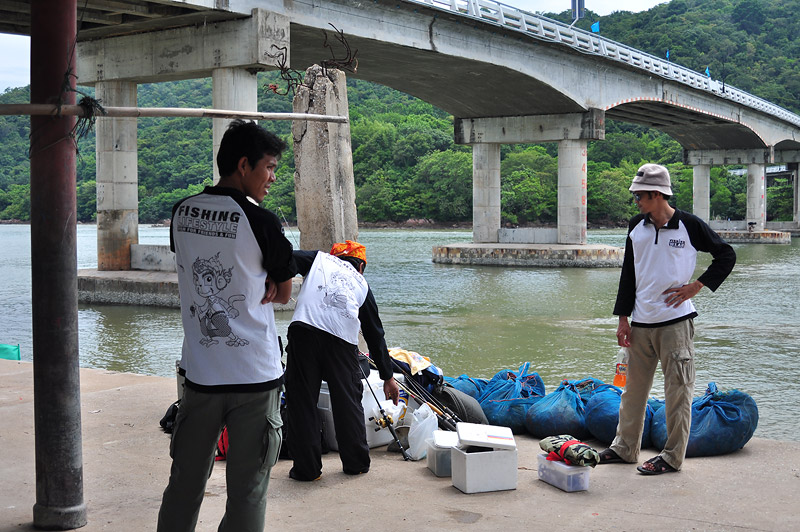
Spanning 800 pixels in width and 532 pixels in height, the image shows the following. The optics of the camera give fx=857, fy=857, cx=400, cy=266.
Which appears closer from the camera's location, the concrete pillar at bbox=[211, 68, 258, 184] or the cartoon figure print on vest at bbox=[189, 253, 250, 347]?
the cartoon figure print on vest at bbox=[189, 253, 250, 347]

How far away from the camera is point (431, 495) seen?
16.0 ft

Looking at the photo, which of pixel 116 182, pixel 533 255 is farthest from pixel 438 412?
pixel 533 255

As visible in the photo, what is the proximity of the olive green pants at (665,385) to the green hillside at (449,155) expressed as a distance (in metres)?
67.1

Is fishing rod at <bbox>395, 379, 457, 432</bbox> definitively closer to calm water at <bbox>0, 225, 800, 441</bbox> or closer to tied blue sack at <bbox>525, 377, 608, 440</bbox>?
tied blue sack at <bbox>525, 377, 608, 440</bbox>

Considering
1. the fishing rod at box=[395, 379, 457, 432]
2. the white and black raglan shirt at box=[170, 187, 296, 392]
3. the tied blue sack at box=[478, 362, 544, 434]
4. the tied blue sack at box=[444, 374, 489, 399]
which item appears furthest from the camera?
the tied blue sack at box=[444, 374, 489, 399]

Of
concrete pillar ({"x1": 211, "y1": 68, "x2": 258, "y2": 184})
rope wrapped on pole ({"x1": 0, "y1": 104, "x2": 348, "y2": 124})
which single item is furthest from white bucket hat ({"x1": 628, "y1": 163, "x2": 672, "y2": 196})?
concrete pillar ({"x1": 211, "y1": 68, "x2": 258, "y2": 184})

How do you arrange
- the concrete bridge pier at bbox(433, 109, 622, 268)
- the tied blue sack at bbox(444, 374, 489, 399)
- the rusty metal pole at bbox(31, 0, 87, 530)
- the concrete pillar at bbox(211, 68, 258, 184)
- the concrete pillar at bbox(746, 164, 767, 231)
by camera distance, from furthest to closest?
the concrete pillar at bbox(746, 164, 767, 231) < the concrete bridge pier at bbox(433, 109, 622, 268) < the concrete pillar at bbox(211, 68, 258, 184) < the tied blue sack at bbox(444, 374, 489, 399) < the rusty metal pole at bbox(31, 0, 87, 530)

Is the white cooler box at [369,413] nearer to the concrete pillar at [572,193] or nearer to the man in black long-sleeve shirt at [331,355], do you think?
the man in black long-sleeve shirt at [331,355]

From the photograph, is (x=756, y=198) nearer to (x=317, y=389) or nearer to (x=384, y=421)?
(x=384, y=421)

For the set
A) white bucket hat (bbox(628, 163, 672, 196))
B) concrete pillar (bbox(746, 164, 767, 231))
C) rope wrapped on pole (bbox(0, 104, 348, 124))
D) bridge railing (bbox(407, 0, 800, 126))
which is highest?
bridge railing (bbox(407, 0, 800, 126))

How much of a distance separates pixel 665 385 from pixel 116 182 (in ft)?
66.4

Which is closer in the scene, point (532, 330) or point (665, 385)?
point (665, 385)

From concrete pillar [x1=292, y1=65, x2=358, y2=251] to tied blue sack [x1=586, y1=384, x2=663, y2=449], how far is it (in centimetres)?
255

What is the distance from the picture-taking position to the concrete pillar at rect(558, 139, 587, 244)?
3478 centimetres
